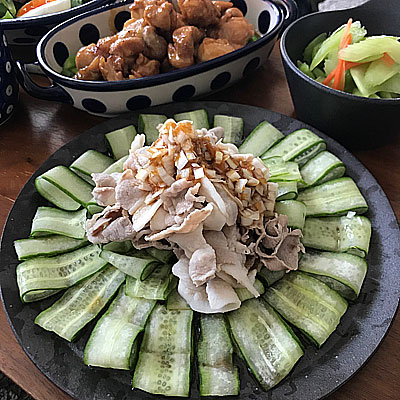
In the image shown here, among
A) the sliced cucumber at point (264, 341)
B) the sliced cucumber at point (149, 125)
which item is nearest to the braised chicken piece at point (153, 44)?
the sliced cucumber at point (149, 125)

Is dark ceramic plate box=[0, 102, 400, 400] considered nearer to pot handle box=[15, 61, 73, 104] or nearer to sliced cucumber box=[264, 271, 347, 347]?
sliced cucumber box=[264, 271, 347, 347]

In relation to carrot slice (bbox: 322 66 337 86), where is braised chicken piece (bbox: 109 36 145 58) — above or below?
above

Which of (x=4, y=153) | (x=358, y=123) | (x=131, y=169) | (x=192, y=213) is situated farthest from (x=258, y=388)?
(x=4, y=153)

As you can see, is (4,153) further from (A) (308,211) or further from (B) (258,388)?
(B) (258,388)

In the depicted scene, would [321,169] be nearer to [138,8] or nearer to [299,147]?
[299,147]

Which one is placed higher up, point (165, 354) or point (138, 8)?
point (138, 8)

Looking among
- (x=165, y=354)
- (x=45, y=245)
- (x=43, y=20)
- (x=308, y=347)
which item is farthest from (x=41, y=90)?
(x=308, y=347)

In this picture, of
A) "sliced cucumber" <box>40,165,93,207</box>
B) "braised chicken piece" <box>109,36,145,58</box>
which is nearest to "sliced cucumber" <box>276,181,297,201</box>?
"sliced cucumber" <box>40,165,93,207</box>
